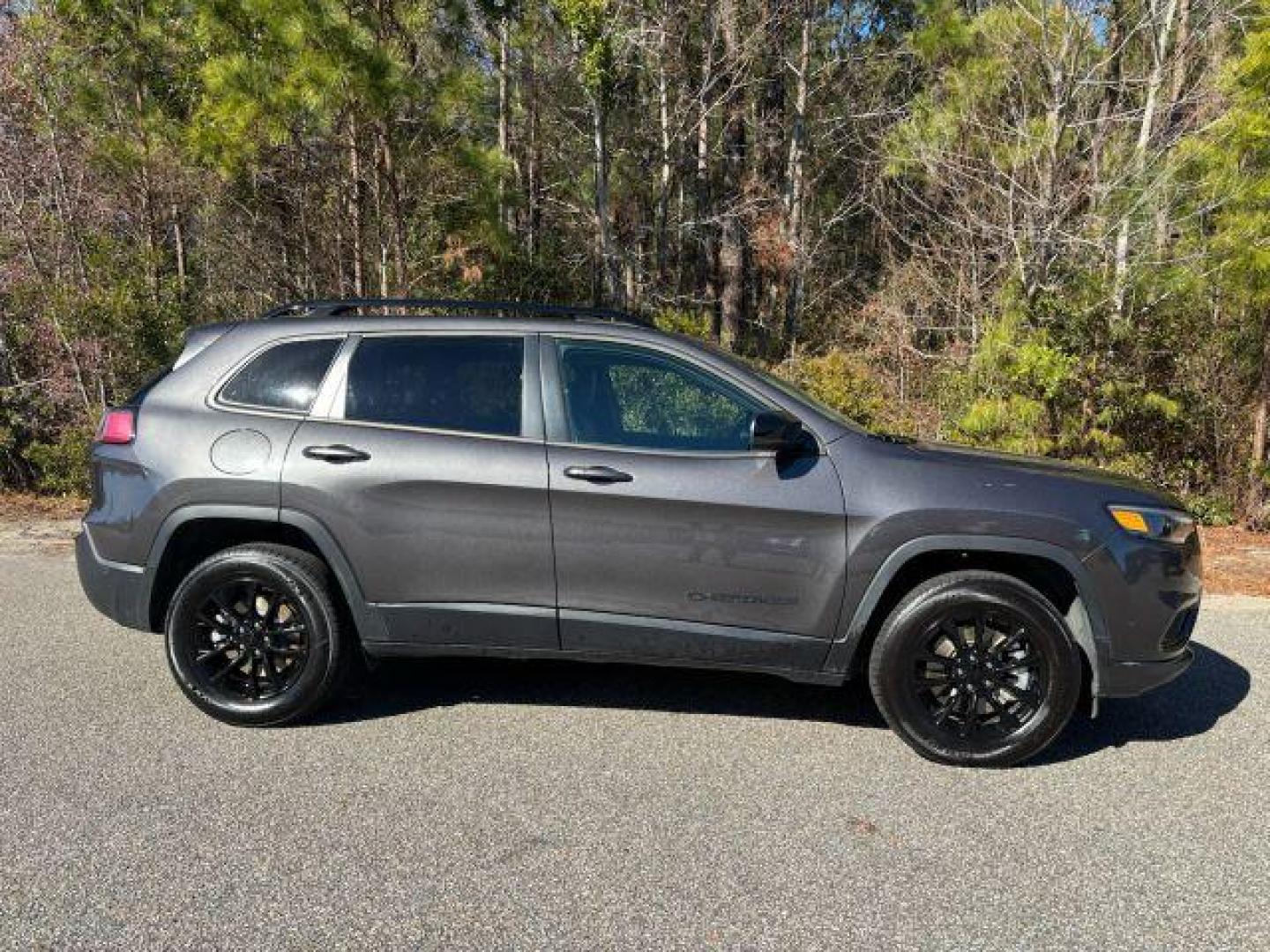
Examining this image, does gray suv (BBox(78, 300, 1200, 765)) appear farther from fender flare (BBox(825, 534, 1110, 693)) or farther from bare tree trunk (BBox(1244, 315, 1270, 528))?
bare tree trunk (BBox(1244, 315, 1270, 528))

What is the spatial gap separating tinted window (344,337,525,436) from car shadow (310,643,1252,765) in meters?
1.35

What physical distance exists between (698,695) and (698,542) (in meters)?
1.08

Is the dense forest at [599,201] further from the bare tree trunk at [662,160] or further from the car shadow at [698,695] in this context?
the car shadow at [698,695]

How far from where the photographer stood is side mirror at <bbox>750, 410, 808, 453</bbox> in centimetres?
384

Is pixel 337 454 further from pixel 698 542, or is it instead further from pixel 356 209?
pixel 356 209

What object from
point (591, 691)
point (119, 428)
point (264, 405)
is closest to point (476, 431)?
point (264, 405)

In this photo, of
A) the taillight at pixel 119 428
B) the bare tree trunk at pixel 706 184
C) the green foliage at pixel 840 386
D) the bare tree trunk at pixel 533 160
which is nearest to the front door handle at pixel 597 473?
the taillight at pixel 119 428

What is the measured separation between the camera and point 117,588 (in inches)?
170

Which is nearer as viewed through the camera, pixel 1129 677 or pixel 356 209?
pixel 1129 677

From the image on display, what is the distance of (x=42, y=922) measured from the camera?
277cm

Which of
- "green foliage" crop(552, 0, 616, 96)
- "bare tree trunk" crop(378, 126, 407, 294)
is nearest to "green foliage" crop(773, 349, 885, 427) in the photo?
"bare tree trunk" crop(378, 126, 407, 294)

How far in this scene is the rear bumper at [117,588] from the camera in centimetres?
427

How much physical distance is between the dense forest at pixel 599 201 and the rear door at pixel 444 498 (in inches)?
240

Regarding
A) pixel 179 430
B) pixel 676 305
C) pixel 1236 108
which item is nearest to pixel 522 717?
pixel 179 430
